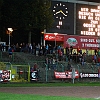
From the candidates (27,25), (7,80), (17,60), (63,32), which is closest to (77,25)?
(63,32)

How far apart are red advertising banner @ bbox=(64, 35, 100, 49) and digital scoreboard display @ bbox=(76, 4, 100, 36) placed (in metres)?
1.41

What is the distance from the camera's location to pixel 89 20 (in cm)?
5091

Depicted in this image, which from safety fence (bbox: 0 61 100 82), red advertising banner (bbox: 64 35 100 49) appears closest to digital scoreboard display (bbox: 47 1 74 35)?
red advertising banner (bbox: 64 35 100 49)

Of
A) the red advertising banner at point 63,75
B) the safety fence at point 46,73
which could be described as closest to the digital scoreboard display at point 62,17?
the safety fence at point 46,73

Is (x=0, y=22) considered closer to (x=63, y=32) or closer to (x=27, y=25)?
(x=27, y=25)

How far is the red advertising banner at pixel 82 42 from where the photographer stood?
52.2 metres

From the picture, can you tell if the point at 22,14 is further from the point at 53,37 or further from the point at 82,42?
the point at 82,42

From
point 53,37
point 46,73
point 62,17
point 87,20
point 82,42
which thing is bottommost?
point 46,73

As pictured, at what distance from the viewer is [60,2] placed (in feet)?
164

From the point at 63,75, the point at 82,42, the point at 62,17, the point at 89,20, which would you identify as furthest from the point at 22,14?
the point at 82,42

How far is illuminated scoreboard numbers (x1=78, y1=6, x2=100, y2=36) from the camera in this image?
50938 mm

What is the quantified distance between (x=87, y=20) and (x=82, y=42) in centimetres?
430

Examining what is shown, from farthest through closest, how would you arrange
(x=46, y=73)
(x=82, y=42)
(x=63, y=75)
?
1. (x=82, y=42)
2. (x=63, y=75)
3. (x=46, y=73)

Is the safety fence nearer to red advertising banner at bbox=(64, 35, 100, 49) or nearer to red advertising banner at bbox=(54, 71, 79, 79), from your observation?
red advertising banner at bbox=(54, 71, 79, 79)
